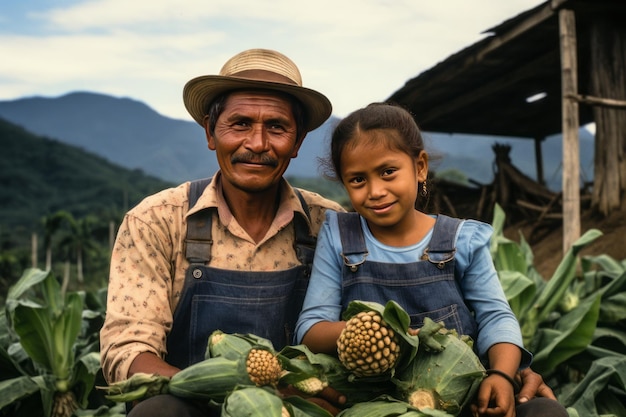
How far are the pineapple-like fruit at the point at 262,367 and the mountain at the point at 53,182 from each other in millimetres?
69865

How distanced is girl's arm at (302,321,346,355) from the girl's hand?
1.30 ft

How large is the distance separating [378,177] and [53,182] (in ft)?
281

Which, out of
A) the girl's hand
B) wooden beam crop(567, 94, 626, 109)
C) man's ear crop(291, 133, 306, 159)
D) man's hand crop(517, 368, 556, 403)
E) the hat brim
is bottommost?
man's hand crop(517, 368, 556, 403)

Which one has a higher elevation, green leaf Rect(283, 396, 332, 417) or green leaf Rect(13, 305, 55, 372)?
green leaf Rect(283, 396, 332, 417)

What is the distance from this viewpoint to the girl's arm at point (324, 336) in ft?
5.95

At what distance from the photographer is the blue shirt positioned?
2.01m

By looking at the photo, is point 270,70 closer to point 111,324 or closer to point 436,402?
point 111,324

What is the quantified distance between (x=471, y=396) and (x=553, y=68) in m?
6.86

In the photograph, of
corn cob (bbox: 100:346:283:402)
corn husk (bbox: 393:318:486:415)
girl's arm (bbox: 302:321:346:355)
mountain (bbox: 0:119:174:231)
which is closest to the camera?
corn cob (bbox: 100:346:283:402)

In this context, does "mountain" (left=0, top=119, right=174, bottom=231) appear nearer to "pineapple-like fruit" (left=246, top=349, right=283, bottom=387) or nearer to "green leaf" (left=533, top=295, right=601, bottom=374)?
"green leaf" (left=533, top=295, right=601, bottom=374)

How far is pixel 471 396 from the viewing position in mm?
1769

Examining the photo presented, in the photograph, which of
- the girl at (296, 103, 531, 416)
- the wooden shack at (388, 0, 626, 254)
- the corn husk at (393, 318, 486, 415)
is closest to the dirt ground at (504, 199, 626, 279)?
the wooden shack at (388, 0, 626, 254)

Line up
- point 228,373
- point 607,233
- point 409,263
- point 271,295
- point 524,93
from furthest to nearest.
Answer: point 524,93, point 607,233, point 271,295, point 409,263, point 228,373

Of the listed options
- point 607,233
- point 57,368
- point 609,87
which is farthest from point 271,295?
point 609,87
